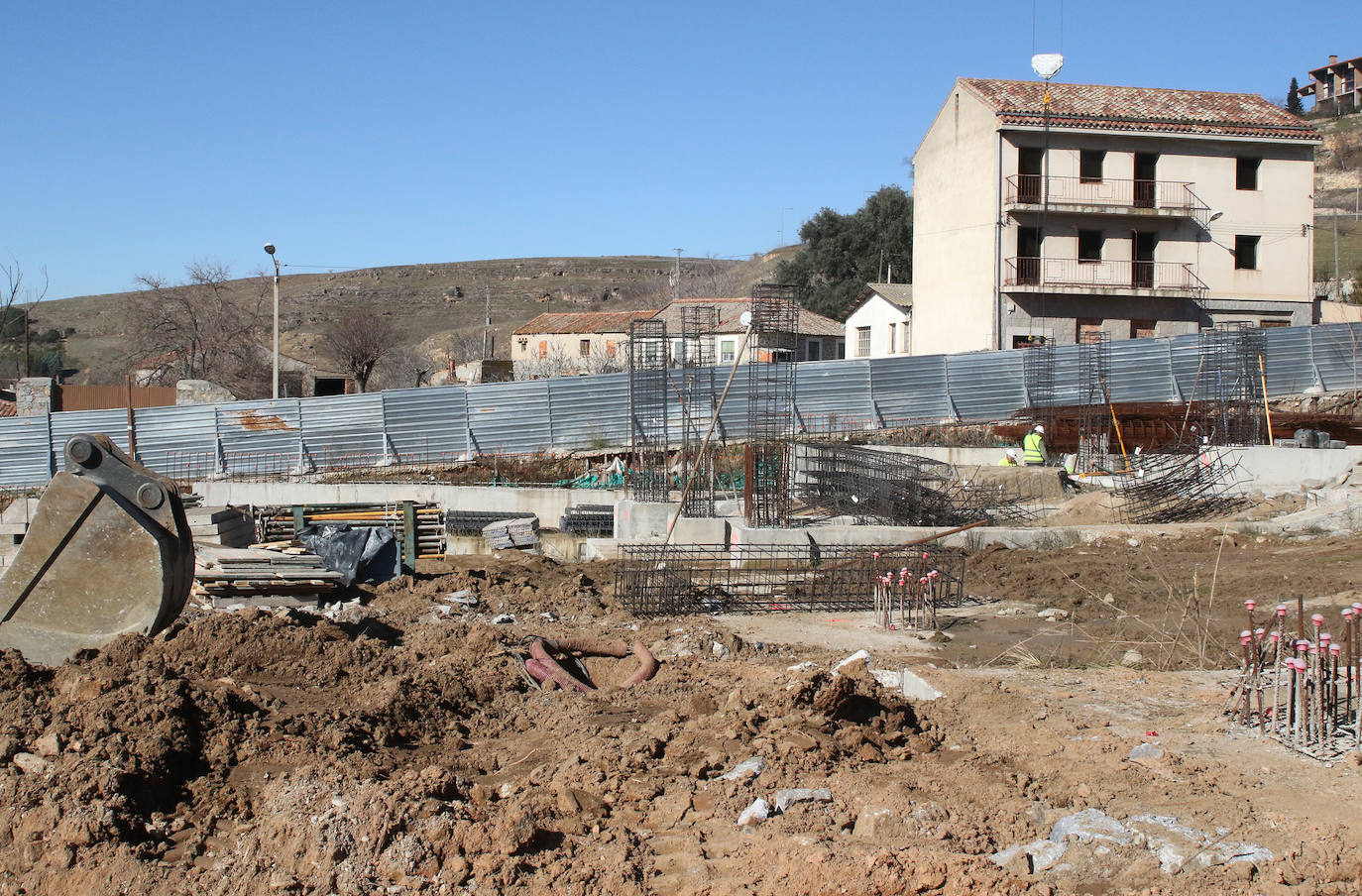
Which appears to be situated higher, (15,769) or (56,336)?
(56,336)

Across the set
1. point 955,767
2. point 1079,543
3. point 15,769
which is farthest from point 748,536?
point 15,769

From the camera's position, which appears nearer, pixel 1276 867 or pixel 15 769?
pixel 1276 867

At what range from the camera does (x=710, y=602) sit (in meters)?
13.1

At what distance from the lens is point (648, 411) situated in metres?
25.7

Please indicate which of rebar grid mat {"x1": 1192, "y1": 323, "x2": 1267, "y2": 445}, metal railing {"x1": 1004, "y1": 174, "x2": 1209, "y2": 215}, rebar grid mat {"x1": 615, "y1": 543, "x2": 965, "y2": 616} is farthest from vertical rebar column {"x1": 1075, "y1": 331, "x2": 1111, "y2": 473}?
rebar grid mat {"x1": 615, "y1": 543, "x2": 965, "y2": 616}

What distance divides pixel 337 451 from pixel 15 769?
21661 mm

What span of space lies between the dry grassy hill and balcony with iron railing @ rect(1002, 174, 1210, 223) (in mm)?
34092

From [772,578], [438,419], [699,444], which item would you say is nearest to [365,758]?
[772,578]

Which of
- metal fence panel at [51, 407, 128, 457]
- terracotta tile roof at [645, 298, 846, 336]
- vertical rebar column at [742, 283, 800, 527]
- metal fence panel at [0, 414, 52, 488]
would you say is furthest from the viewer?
terracotta tile roof at [645, 298, 846, 336]

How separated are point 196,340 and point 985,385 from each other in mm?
28715

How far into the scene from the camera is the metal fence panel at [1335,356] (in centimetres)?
2739

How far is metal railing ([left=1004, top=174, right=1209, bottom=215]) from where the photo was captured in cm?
3250

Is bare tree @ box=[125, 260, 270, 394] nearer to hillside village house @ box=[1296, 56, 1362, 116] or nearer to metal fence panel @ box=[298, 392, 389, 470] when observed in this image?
metal fence panel @ box=[298, 392, 389, 470]

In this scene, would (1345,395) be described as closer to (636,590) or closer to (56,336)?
(636,590)
